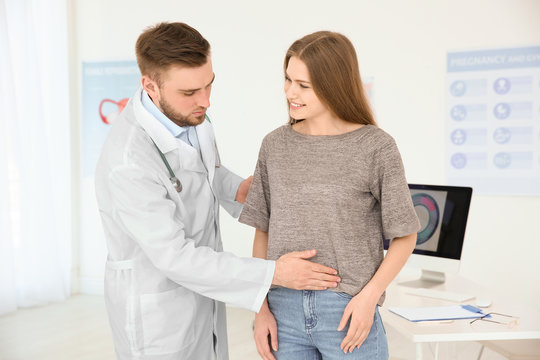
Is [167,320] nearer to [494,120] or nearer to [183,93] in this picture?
[183,93]

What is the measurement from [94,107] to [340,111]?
13.1ft

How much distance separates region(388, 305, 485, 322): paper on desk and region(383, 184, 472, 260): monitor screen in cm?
39

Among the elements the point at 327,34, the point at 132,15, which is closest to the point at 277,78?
the point at 132,15

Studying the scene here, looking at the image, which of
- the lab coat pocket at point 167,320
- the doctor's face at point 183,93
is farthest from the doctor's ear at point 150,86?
the lab coat pocket at point 167,320

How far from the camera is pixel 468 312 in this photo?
205 cm

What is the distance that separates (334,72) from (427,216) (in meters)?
1.41

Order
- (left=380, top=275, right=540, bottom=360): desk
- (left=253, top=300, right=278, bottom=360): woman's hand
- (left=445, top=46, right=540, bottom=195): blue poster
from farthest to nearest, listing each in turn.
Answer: (left=445, top=46, right=540, bottom=195): blue poster, (left=380, top=275, right=540, bottom=360): desk, (left=253, top=300, right=278, bottom=360): woman's hand

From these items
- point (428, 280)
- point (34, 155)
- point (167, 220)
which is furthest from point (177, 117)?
point (34, 155)

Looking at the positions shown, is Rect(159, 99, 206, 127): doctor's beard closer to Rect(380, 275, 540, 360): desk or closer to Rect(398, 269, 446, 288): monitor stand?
Rect(380, 275, 540, 360): desk

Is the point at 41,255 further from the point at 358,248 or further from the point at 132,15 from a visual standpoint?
the point at 358,248

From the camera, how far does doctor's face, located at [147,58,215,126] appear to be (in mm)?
1570

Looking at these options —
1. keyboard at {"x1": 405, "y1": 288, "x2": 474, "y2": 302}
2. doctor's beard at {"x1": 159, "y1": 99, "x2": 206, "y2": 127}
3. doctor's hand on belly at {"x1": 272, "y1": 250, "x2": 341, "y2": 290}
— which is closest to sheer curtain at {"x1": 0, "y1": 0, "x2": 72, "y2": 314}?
doctor's beard at {"x1": 159, "y1": 99, "x2": 206, "y2": 127}

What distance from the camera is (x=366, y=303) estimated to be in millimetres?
1280

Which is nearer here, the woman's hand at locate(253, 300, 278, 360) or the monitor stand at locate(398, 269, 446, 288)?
the woman's hand at locate(253, 300, 278, 360)
